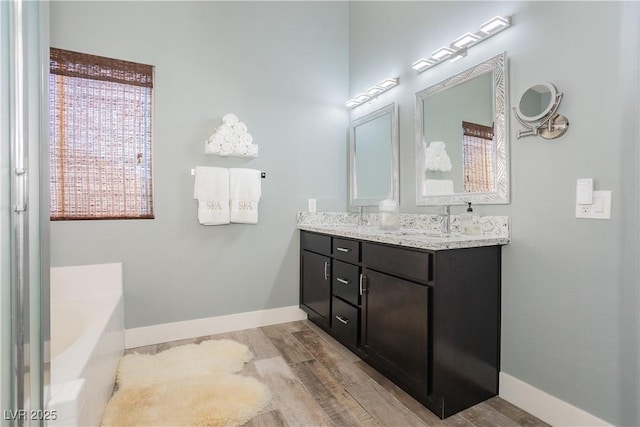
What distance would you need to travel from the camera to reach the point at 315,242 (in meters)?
2.60

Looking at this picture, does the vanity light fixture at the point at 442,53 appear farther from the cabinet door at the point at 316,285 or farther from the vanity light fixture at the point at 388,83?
the cabinet door at the point at 316,285

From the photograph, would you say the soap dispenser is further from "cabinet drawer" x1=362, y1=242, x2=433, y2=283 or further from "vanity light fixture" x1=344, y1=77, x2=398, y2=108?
"vanity light fixture" x1=344, y1=77, x2=398, y2=108

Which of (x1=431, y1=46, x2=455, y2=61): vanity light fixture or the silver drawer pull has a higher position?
(x1=431, y1=46, x2=455, y2=61): vanity light fixture

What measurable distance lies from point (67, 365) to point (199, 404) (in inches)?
26.3

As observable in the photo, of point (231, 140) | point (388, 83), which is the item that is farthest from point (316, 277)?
point (388, 83)

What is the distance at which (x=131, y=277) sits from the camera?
2322 mm

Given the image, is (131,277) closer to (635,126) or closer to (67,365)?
(67,365)

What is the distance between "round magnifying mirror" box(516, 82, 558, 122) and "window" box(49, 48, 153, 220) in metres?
2.42

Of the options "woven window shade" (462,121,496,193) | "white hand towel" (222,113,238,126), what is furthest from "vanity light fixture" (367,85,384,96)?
"white hand towel" (222,113,238,126)

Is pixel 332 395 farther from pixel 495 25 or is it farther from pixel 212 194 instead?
pixel 495 25

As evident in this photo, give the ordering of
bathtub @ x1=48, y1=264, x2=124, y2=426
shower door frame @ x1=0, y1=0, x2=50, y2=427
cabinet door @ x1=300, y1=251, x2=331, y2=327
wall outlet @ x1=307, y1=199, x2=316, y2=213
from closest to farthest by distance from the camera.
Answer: shower door frame @ x1=0, y1=0, x2=50, y2=427 → bathtub @ x1=48, y1=264, x2=124, y2=426 → cabinet door @ x1=300, y1=251, x2=331, y2=327 → wall outlet @ x1=307, y1=199, x2=316, y2=213

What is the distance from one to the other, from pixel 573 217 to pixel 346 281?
1.29 meters

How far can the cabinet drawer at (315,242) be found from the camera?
2.41 m

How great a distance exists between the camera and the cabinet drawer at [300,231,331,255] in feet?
7.91
